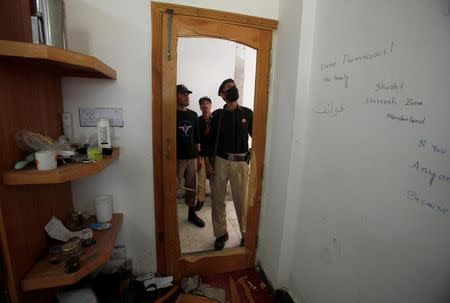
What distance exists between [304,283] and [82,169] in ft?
4.39

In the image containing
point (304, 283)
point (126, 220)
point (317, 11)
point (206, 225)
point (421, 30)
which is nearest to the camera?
point (421, 30)

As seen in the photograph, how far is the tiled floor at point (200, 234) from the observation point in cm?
194

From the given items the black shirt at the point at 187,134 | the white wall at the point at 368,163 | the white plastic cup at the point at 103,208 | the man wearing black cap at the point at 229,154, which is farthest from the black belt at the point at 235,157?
the white plastic cup at the point at 103,208

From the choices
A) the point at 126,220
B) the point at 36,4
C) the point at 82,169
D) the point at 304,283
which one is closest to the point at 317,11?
the point at 36,4

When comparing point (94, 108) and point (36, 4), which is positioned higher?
point (36, 4)

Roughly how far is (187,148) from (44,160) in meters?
1.36

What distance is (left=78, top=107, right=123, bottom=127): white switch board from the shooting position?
1291 millimetres

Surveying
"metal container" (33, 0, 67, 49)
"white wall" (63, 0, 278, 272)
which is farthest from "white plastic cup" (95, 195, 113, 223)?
"metal container" (33, 0, 67, 49)

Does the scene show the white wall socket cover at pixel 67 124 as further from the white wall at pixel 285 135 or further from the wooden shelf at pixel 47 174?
the white wall at pixel 285 135

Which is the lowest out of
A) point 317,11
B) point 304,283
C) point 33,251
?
point 304,283

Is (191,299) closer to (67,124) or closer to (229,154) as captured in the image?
(229,154)

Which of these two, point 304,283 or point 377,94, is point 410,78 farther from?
point 304,283

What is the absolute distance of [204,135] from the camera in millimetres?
2172

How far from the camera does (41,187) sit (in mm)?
1002
